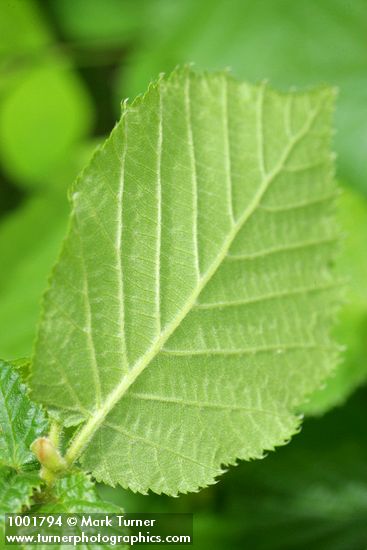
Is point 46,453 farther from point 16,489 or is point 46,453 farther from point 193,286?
point 193,286

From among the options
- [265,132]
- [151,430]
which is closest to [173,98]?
[265,132]

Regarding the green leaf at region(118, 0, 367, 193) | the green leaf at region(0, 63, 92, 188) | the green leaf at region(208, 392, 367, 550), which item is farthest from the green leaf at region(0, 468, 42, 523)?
the green leaf at region(0, 63, 92, 188)

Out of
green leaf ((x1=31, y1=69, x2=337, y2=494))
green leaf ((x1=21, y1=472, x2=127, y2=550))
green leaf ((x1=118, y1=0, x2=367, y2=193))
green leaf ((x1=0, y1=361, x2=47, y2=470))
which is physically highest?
green leaf ((x1=118, y1=0, x2=367, y2=193))

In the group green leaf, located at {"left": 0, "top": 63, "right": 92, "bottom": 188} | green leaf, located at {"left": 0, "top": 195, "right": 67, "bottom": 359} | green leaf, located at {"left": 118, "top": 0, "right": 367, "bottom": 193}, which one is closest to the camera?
green leaf, located at {"left": 0, "top": 195, "right": 67, "bottom": 359}

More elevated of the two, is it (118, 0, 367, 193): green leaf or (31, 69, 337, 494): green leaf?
(118, 0, 367, 193): green leaf

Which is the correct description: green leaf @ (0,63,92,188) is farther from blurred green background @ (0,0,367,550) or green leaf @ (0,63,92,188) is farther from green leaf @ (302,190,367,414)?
green leaf @ (302,190,367,414)

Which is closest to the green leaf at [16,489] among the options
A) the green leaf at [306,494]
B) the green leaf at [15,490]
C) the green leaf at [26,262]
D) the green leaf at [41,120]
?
the green leaf at [15,490]

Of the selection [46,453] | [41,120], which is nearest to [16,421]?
[46,453]
